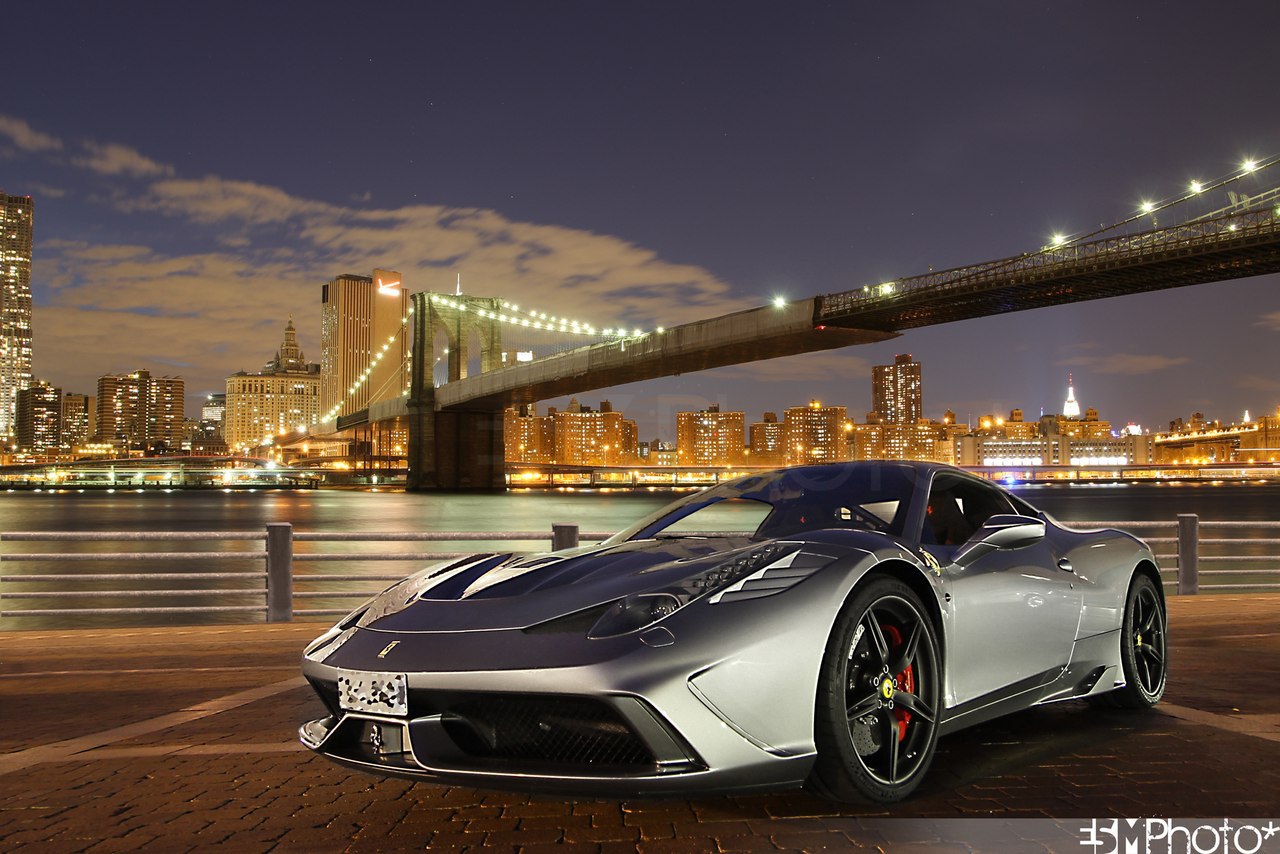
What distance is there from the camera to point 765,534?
3.81m

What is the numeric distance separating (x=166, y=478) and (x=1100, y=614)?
132511mm

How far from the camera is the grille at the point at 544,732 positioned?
2602 millimetres

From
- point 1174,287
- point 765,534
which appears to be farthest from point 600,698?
point 1174,287

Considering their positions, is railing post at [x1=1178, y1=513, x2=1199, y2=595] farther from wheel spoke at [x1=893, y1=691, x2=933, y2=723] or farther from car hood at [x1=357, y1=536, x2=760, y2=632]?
car hood at [x1=357, y1=536, x2=760, y2=632]

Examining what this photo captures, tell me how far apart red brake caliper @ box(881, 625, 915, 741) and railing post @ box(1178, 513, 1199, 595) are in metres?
7.45

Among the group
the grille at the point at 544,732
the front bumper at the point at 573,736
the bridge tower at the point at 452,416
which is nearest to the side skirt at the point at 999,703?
the front bumper at the point at 573,736

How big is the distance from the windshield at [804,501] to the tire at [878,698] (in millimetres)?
517

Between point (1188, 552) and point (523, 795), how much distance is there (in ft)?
28.4

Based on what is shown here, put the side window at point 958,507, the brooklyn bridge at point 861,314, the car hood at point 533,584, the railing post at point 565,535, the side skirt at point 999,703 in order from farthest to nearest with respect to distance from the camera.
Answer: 1. the brooklyn bridge at point 861,314
2. the railing post at point 565,535
3. the side window at point 958,507
4. the side skirt at point 999,703
5. the car hood at point 533,584

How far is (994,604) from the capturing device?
365cm

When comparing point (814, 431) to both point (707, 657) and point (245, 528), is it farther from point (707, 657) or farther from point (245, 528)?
point (707, 657)

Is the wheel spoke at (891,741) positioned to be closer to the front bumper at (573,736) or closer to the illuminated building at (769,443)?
the front bumper at (573,736)

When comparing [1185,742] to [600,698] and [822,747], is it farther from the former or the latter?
[600,698]

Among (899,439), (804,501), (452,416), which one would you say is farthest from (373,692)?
(899,439)
